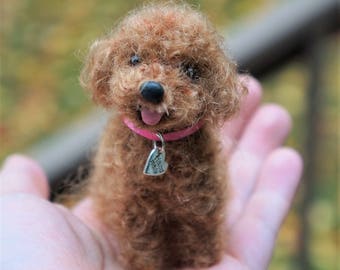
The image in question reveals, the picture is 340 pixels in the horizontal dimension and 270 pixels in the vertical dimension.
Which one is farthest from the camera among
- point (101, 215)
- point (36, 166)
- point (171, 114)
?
point (36, 166)

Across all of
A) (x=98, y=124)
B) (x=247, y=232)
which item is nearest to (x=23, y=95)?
(x=98, y=124)

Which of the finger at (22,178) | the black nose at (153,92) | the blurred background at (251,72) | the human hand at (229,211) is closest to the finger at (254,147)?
the human hand at (229,211)

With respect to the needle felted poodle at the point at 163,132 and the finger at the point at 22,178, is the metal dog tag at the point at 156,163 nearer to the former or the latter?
the needle felted poodle at the point at 163,132

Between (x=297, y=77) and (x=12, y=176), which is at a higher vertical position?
(x=297, y=77)

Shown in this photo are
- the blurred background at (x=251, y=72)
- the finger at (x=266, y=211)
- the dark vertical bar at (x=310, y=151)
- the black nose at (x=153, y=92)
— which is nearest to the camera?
the black nose at (x=153, y=92)

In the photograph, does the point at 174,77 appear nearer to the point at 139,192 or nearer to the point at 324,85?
the point at 139,192

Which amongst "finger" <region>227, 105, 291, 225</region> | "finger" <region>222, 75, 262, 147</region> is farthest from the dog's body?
"finger" <region>222, 75, 262, 147</region>

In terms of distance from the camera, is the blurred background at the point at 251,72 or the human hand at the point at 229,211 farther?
the blurred background at the point at 251,72
